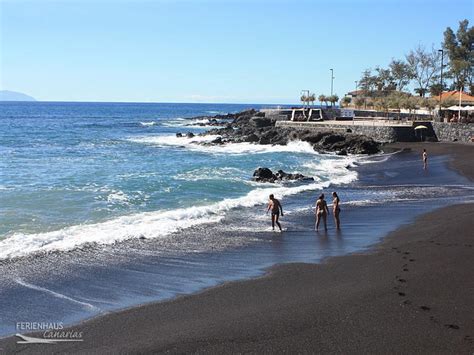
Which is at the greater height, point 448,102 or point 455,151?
point 448,102

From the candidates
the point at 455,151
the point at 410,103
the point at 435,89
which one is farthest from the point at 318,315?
the point at 435,89

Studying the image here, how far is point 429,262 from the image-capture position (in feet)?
38.1

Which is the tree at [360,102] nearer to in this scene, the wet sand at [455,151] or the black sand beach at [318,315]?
the wet sand at [455,151]

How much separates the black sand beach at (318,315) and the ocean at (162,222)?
0.85m

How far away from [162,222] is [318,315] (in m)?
9.22

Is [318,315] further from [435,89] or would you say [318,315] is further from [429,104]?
[435,89]

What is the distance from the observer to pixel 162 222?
1705 centimetres

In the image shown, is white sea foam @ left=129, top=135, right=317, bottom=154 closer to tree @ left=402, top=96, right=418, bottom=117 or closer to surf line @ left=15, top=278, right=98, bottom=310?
tree @ left=402, top=96, right=418, bottom=117

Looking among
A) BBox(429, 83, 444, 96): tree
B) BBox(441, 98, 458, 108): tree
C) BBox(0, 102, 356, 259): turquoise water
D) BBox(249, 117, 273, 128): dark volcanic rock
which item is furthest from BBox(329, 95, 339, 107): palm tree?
BBox(0, 102, 356, 259): turquoise water

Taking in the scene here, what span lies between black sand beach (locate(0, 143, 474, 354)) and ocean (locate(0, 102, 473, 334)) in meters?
0.85

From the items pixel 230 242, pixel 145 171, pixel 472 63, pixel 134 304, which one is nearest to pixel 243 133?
pixel 145 171

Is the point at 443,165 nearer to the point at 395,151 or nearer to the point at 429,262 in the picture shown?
the point at 395,151

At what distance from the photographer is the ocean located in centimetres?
1070

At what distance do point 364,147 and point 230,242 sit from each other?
101 ft
